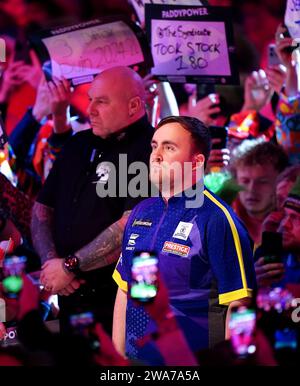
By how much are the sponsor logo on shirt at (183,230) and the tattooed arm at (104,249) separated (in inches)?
24.7

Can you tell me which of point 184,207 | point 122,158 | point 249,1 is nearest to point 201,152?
point 184,207

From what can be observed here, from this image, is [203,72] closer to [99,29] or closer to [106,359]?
[99,29]

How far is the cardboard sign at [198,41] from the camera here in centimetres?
507

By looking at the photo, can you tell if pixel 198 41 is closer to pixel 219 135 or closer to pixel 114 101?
pixel 219 135

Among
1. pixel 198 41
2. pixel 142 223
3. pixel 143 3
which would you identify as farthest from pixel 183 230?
pixel 143 3

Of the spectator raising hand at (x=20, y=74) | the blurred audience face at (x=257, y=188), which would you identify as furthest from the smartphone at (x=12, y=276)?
the spectator raising hand at (x=20, y=74)

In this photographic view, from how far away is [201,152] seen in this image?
3.99m

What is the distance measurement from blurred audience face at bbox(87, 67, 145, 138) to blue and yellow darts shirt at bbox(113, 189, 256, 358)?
843 millimetres

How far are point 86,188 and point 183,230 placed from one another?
0.96m

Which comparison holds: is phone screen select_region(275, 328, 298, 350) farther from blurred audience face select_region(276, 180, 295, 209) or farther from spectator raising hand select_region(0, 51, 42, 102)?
spectator raising hand select_region(0, 51, 42, 102)

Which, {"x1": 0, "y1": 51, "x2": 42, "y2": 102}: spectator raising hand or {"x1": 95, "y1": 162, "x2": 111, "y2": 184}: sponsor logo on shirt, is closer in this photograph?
{"x1": 95, "y1": 162, "x2": 111, "y2": 184}: sponsor logo on shirt

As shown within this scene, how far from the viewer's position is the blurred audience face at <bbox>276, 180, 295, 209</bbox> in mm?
4859

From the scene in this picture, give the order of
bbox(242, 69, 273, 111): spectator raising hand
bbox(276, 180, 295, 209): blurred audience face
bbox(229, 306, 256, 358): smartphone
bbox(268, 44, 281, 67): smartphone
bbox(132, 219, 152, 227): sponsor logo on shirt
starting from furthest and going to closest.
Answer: bbox(242, 69, 273, 111): spectator raising hand → bbox(268, 44, 281, 67): smartphone → bbox(276, 180, 295, 209): blurred audience face → bbox(132, 219, 152, 227): sponsor logo on shirt → bbox(229, 306, 256, 358): smartphone

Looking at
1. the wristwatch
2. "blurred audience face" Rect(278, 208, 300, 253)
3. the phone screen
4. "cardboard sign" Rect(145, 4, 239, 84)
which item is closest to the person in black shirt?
the wristwatch
